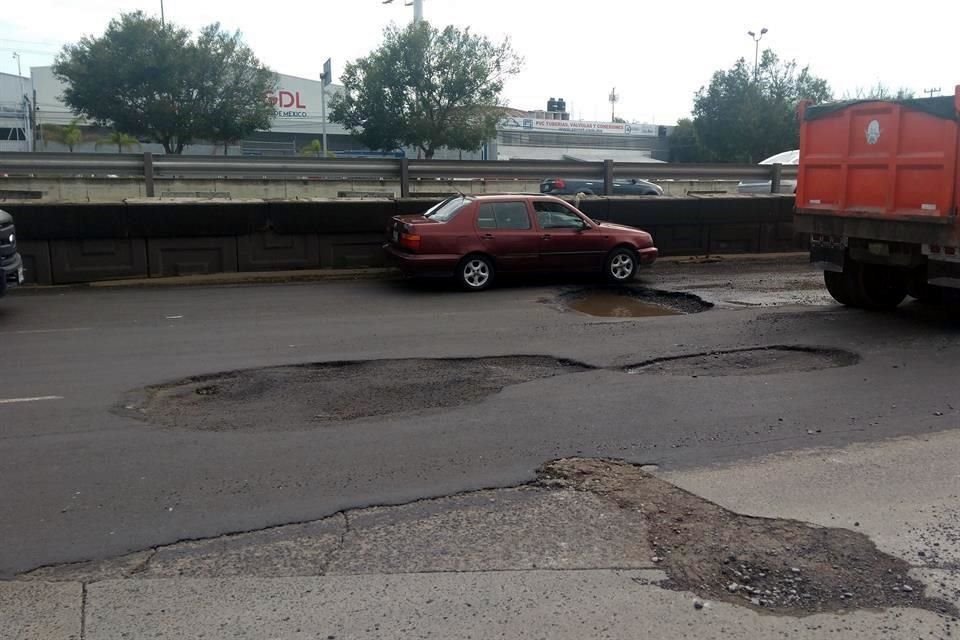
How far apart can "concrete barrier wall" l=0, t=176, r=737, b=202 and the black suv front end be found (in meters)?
5.20

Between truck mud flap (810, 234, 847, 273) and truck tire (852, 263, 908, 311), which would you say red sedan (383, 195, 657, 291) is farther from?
truck tire (852, 263, 908, 311)

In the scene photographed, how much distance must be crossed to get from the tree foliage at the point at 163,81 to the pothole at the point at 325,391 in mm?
34644

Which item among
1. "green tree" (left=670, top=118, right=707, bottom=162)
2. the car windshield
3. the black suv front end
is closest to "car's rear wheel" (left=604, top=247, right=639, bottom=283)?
the car windshield

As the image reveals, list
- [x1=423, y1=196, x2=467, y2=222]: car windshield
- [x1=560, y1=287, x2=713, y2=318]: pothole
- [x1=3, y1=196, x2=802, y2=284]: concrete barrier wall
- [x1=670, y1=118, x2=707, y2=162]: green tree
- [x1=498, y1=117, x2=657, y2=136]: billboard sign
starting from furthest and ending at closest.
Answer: [x1=670, y1=118, x2=707, y2=162]: green tree < [x1=498, y1=117, x2=657, y2=136]: billboard sign < [x1=3, y1=196, x2=802, y2=284]: concrete barrier wall < [x1=423, y1=196, x2=467, y2=222]: car windshield < [x1=560, y1=287, x2=713, y2=318]: pothole

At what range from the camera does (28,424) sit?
651cm

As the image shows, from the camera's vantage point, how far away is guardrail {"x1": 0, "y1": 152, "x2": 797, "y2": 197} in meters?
15.9

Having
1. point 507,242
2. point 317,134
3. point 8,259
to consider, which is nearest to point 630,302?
point 507,242

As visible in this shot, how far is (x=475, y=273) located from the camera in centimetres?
1348

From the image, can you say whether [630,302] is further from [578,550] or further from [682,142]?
[682,142]

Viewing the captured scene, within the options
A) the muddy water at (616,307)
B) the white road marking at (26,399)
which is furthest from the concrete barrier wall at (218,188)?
the white road marking at (26,399)

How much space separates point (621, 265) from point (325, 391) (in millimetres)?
7620

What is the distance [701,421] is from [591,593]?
9.70ft

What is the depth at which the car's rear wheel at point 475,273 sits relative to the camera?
1335 cm

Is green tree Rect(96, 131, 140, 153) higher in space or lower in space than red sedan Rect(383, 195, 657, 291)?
higher
